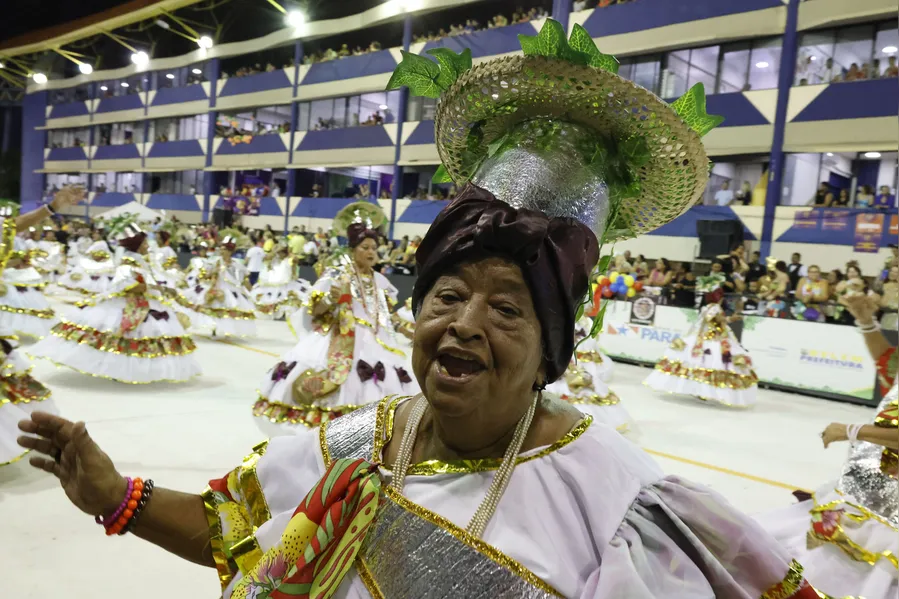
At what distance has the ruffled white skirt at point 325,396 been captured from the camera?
13.1ft

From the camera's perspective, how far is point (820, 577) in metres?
2.38

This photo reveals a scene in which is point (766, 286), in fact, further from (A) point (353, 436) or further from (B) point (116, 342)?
(A) point (353, 436)

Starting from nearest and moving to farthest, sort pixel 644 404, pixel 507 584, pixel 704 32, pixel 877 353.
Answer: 1. pixel 507 584
2. pixel 877 353
3. pixel 644 404
4. pixel 704 32

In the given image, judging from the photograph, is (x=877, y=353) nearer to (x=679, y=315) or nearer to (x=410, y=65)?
(x=410, y=65)

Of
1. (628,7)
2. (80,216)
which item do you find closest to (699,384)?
(628,7)

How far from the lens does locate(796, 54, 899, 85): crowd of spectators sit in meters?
11.8

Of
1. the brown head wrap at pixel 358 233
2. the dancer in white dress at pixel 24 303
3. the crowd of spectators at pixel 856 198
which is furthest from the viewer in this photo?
the crowd of spectators at pixel 856 198

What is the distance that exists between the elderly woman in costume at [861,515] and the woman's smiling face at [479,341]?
1.77m

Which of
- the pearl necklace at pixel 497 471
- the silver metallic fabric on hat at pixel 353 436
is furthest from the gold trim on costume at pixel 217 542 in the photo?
the pearl necklace at pixel 497 471

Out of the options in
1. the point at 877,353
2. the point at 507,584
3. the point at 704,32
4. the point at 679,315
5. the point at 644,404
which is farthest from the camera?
the point at 704,32

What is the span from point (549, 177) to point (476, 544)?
67 centimetres

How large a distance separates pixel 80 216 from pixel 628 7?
88.4 ft

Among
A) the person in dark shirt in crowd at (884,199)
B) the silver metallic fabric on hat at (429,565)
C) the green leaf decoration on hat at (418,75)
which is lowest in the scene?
the silver metallic fabric on hat at (429,565)

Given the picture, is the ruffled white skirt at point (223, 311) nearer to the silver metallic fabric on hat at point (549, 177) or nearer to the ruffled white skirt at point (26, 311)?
the ruffled white skirt at point (26, 311)
